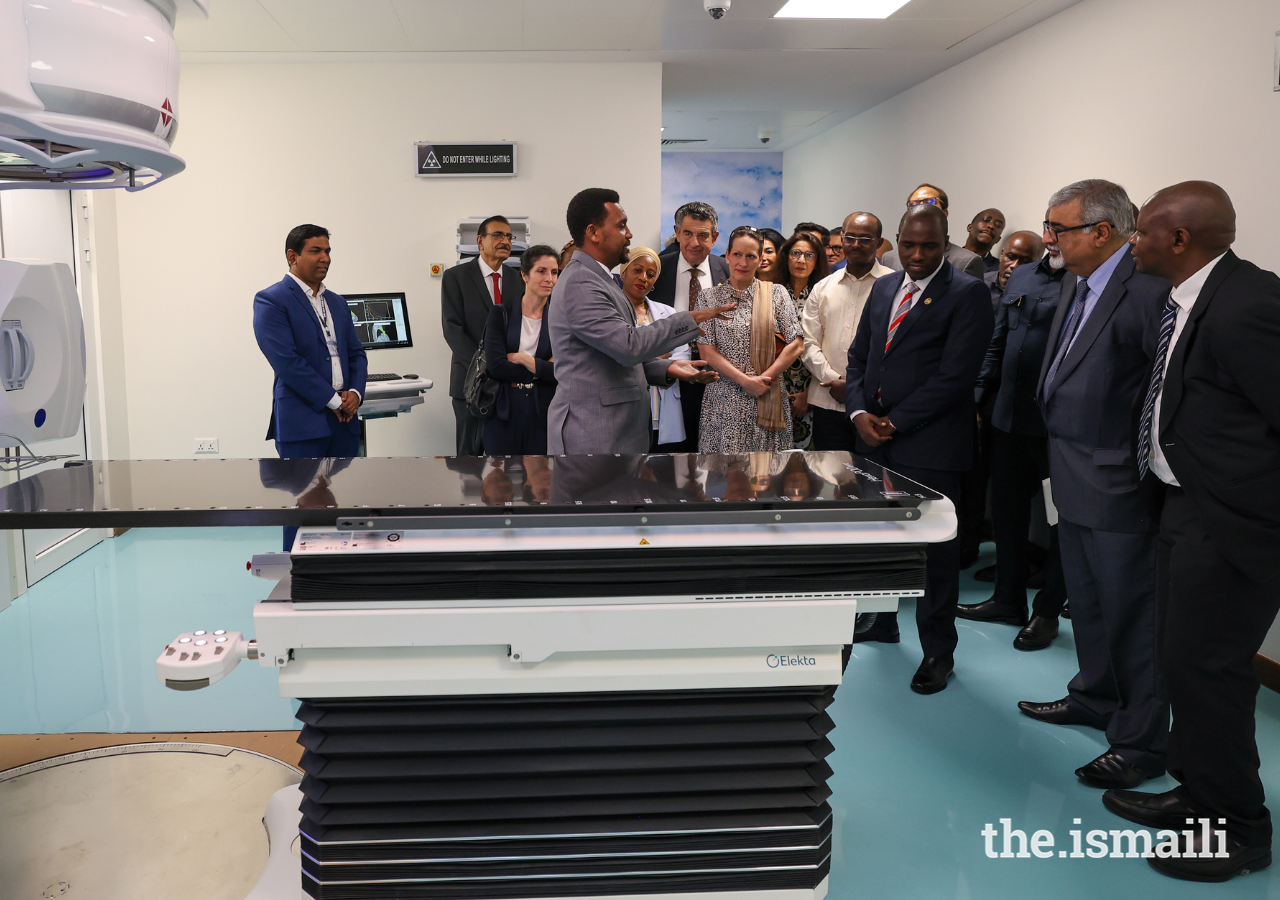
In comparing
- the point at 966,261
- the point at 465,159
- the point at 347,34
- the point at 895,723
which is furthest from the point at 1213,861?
the point at 347,34

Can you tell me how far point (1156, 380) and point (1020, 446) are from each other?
1.71 meters

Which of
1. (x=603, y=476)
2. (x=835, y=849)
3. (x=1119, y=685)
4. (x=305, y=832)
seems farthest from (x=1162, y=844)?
(x=305, y=832)

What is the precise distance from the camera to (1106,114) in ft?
14.4

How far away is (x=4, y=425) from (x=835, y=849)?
88.9 inches

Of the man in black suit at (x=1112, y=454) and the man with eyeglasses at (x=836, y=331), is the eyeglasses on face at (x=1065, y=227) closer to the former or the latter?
the man in black suit at (x=1112, y=454)

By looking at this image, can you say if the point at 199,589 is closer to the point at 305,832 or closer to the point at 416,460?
the point at 416,460

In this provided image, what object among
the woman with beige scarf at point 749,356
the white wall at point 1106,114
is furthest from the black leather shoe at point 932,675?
the white wall at point 1106,114

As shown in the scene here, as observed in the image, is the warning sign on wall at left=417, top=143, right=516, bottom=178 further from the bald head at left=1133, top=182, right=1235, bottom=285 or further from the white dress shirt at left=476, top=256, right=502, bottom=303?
the bald head at left=1133, top=182, right=1235, bottom=285

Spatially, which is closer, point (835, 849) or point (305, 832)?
point (305, 832)

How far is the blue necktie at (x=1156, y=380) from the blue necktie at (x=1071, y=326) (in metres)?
0.30

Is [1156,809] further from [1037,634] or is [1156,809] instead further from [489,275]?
[489,275]

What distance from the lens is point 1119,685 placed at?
253cm

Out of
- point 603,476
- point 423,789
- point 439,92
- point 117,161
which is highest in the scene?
point 439,92

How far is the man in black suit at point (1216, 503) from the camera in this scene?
6.47 feet
